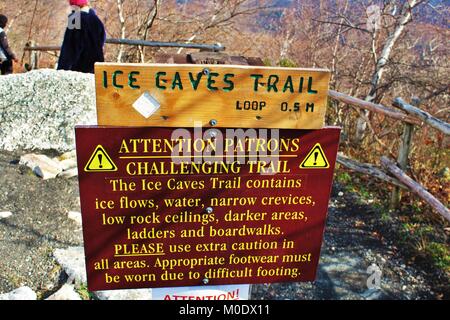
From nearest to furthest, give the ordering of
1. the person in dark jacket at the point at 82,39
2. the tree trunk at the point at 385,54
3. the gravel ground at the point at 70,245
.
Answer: the gravel ground at the point at 70,245, the person in dark jacket at the point at 82,39, the tree trunk at the point at 385,54

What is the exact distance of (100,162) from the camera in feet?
4.98

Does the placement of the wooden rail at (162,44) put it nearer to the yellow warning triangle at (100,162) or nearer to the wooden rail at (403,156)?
the wooden rail at (403,156)

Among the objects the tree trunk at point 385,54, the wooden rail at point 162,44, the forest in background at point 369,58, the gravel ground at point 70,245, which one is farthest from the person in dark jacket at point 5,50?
the tree trunk at point 385,54

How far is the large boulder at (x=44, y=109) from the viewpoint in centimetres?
514

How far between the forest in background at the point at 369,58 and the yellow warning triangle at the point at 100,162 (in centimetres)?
Result: 353

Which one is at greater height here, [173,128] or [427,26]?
[427,26]

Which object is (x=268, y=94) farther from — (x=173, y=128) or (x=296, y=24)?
(x=296, y=24)

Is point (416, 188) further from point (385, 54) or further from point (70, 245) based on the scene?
point (70, 245)

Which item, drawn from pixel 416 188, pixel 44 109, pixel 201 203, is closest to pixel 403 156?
pixel 416 188

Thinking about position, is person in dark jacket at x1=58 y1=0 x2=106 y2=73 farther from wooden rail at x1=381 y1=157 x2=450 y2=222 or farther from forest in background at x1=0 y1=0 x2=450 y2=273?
wooden rail at x1=381 y1=157 x2=450 y2=222
